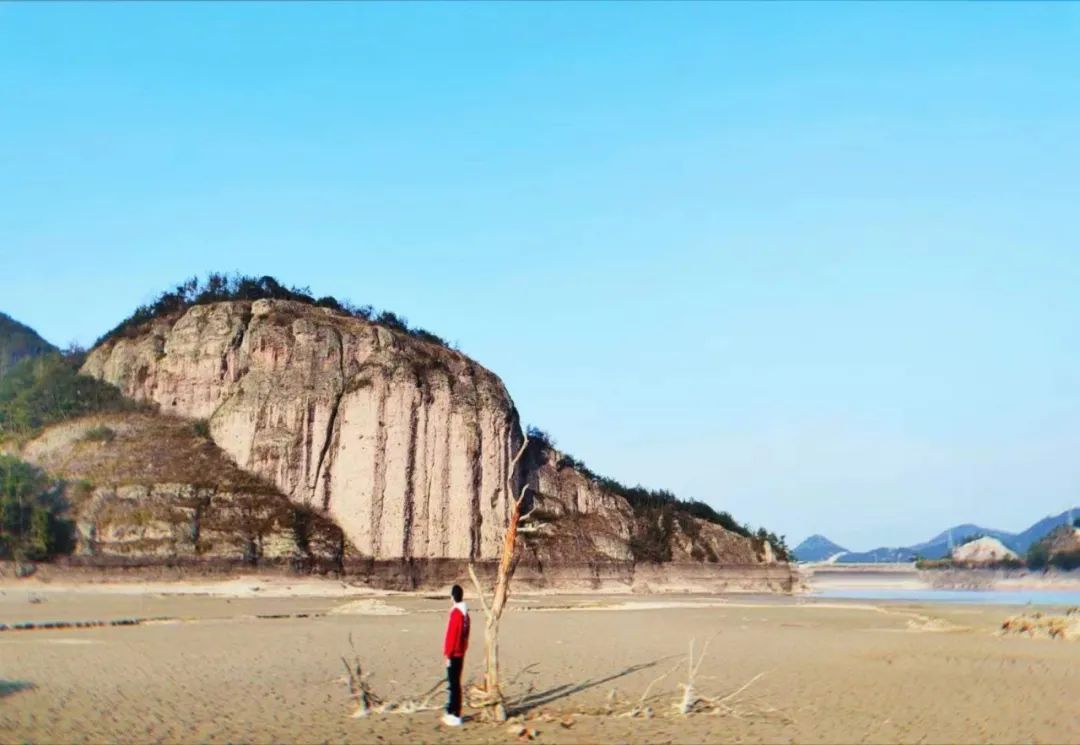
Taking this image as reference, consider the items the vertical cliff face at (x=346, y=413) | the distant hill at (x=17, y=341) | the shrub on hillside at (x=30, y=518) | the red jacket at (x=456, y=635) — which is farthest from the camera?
the distant hill at (x=17, y=341)

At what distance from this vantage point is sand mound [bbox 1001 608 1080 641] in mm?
32594

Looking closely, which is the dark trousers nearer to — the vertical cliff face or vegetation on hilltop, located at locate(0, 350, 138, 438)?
the vertical cliff face

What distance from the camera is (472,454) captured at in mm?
81500

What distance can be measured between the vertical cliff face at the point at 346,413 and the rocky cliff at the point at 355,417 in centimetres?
11

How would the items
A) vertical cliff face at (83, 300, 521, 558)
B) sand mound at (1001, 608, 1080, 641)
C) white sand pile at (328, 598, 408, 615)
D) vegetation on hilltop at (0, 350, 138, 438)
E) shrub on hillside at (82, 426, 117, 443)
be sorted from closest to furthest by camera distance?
1. sand mound at (1001, 608, 1080, 641)
2. white sand pile at (328, 598, 408, 615)
3. shrub on hillside at (82, 426, 117, 443)
4. vertical cliff face at (83, 300, 521, 558)
5. vegetation on hilltop at (0, 350, 138, 438)

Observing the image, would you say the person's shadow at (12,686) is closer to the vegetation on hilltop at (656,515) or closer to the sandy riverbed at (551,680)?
the sandy riverbed at (551,680)

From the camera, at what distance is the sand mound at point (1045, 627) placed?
107 ft

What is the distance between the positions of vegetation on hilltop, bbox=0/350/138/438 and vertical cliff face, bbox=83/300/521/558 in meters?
2.21

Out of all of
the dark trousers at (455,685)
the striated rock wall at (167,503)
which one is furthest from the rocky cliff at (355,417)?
the dark trousers at (455,685)

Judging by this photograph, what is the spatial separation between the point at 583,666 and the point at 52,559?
156 ft

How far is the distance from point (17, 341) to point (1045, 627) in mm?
176409

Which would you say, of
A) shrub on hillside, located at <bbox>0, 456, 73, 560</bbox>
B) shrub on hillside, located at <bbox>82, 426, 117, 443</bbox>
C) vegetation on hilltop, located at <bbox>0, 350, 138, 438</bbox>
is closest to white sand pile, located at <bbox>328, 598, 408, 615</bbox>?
shrub on hillside, located at <bbox>0, 456, 73, 560</bbox>

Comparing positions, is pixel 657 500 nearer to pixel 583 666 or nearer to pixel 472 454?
pixel 472 454

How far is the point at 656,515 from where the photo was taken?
334 ft
